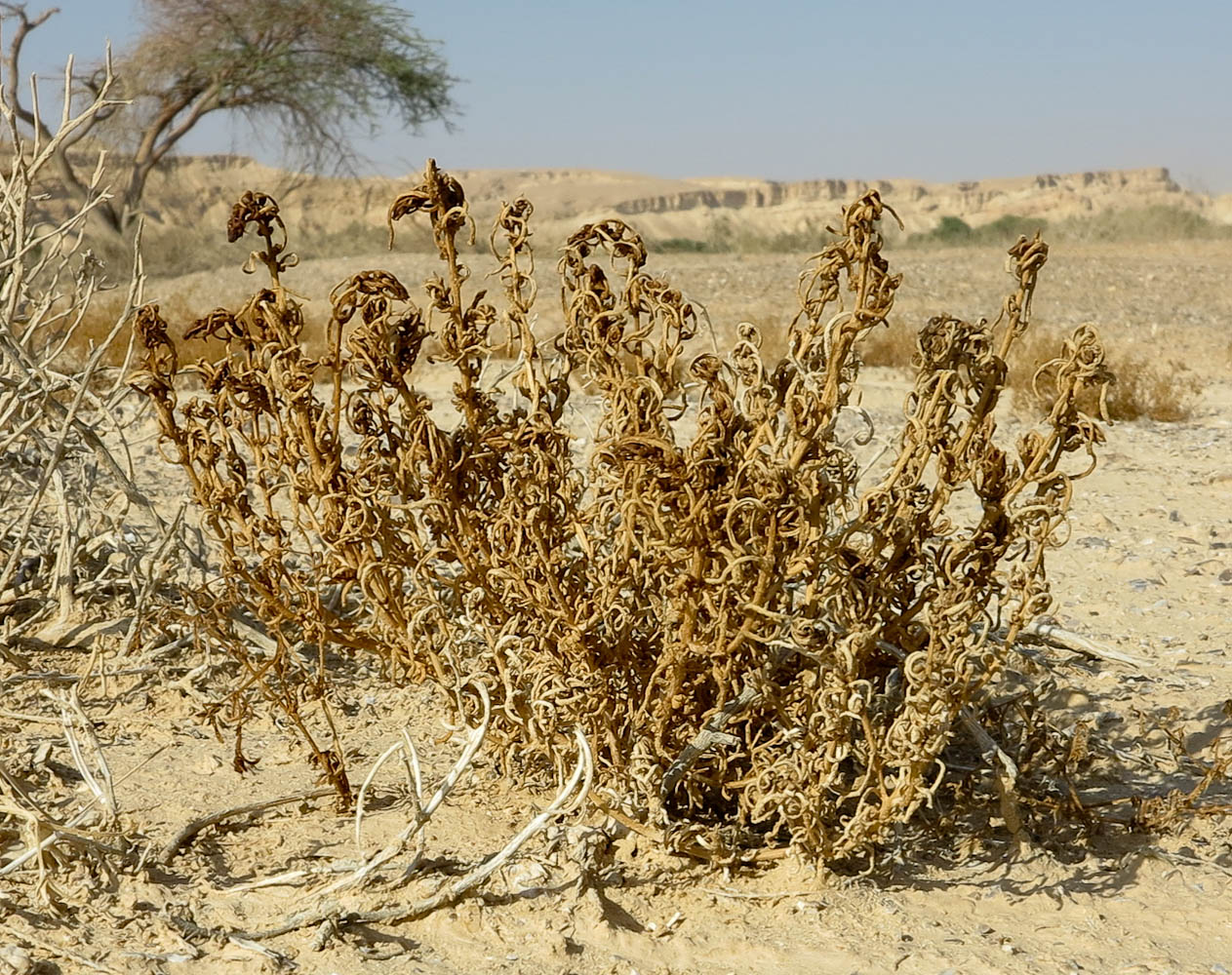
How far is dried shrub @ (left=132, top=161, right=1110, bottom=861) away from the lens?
2080 mm

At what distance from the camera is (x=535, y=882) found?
2303 mm

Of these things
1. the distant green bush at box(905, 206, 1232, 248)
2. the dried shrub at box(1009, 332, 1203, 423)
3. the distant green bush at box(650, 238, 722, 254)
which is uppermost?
the distant green bush at box(905, 206, 1232, 248)

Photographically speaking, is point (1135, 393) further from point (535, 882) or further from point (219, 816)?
point (219, 816)

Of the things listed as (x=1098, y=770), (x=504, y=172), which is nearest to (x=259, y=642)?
(x=1098, y=770)

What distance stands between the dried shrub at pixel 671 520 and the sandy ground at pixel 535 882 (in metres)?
0.14

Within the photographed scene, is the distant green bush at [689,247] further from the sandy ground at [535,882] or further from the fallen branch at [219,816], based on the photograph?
the fallen branch at [219,816]

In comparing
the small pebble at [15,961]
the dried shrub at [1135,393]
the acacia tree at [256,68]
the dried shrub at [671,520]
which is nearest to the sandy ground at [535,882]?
the small pebble at [15,961]

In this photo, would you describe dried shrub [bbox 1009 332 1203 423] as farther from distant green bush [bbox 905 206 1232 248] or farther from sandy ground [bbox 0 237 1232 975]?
distant green bush [bbox 905 206 1232 248]

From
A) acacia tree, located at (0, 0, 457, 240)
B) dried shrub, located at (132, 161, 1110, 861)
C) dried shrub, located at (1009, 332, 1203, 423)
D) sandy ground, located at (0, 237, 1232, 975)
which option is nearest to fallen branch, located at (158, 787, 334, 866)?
sandy ground, located at (0, 237, 1232, 975)

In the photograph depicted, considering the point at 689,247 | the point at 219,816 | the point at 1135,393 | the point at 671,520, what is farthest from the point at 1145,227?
the point at 219,816

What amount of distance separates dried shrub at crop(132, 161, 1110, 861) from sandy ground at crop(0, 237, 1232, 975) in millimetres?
142

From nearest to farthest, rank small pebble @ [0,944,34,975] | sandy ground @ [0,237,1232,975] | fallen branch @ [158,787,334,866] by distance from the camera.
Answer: small pebble @ [0,944,34,975] < sandy ground @ [0,237,1232,975] < fallen branch @ [158,787,334,866]

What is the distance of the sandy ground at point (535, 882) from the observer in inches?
84.2

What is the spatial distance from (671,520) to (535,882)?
2.31 ft
